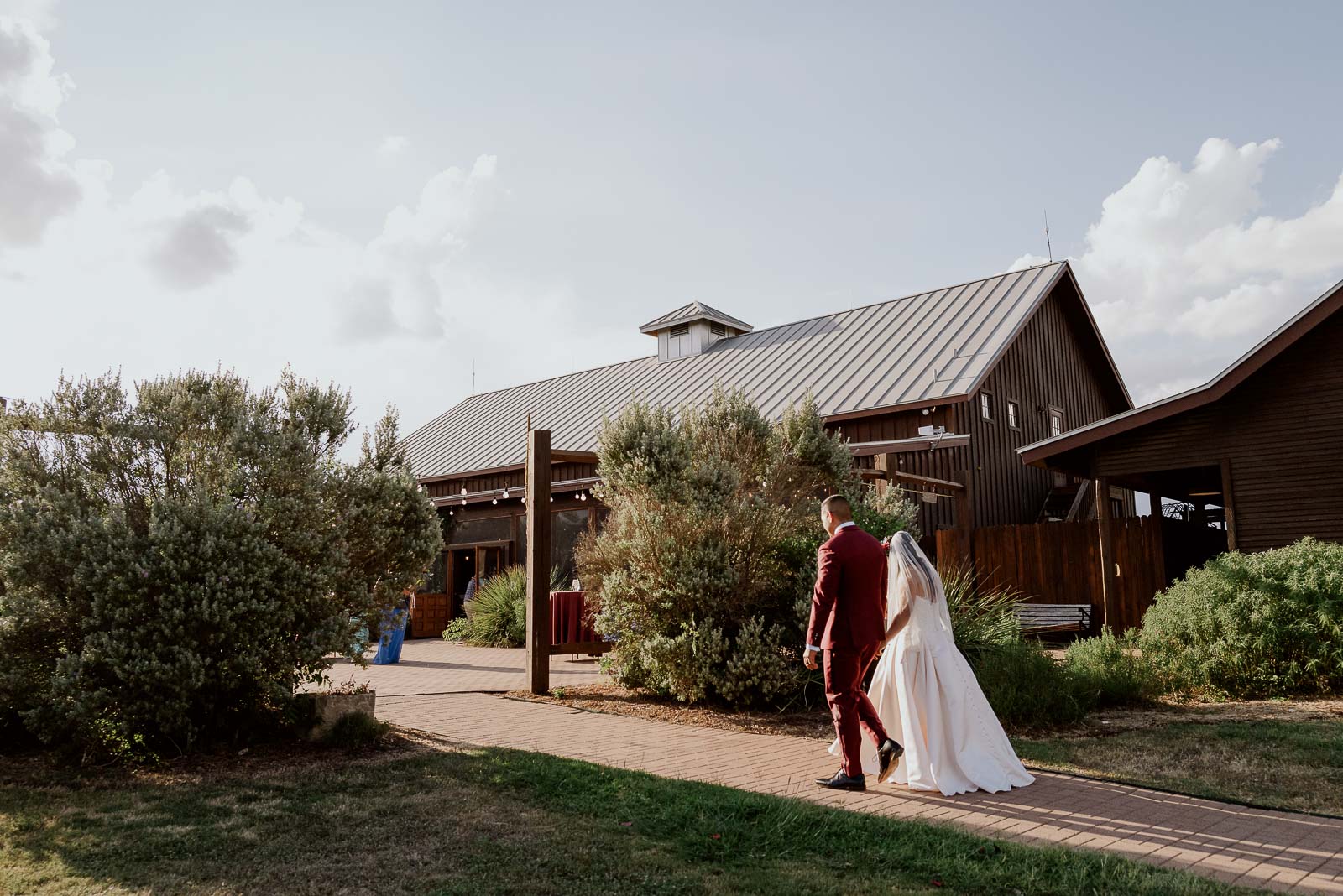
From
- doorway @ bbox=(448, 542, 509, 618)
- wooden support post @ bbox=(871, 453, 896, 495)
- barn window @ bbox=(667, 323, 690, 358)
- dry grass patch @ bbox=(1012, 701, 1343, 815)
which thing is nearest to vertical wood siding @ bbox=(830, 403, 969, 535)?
wooden support post @ bbox=(871, 453, 896, 495)

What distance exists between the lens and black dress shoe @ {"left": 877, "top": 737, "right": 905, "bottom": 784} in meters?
5.92

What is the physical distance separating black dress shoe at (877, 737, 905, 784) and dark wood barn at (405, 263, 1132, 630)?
8.37 meters

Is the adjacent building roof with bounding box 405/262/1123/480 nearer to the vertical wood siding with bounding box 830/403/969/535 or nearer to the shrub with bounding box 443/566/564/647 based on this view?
the vertical wood siding with bounding box 830/403/969/535

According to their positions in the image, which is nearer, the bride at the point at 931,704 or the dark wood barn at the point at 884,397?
the bride at the point at 931,704

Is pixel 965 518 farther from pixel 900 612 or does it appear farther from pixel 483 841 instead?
pixel 483 841

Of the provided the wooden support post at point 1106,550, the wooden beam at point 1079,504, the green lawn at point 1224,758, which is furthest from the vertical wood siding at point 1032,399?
the green lawn at point 1224,758

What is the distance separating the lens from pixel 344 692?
7305 millimetres

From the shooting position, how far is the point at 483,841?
464cm

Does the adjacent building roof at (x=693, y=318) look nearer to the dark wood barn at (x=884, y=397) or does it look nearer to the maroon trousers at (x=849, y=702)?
the dark wood barn at (x=884, y=397)

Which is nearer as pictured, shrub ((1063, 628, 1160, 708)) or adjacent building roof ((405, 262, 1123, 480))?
shrub ((1063, 628, 1160, 708))

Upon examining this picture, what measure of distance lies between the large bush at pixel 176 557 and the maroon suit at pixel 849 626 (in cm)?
346

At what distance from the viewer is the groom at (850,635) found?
588 centimetres

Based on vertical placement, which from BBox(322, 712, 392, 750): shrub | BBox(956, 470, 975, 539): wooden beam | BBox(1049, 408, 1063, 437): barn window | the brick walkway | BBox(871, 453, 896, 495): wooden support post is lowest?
the brick walkway

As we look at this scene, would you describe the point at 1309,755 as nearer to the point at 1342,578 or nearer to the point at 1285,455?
the point at 1342,578
